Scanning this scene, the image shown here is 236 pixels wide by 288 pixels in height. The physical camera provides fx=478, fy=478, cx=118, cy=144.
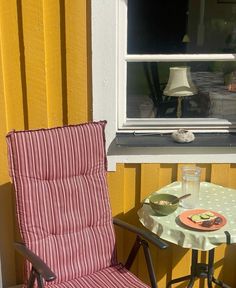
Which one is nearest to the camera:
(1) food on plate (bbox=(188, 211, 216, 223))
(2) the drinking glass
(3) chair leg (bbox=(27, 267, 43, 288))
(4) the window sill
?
(3) chair leg (bbox=(27, 267, 43, 288))

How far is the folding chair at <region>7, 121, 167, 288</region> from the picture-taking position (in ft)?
8.46

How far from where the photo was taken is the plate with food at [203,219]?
2.46 metres

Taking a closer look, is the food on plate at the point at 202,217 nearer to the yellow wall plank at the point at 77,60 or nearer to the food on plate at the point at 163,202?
the food on plate at the point at 163,202

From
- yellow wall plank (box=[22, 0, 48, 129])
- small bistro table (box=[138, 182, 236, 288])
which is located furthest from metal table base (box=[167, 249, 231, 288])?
yellow wall plank (box=[22, 0, 48, 129])

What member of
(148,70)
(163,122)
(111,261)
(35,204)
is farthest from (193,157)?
(35,204)

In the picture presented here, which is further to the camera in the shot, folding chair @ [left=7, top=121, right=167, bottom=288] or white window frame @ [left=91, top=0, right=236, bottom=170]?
white window frame @ [left=91, top=0, right=236, bottom=170]

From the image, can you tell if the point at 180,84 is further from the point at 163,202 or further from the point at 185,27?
the point at 163,202

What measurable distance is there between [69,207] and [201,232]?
0.76 m

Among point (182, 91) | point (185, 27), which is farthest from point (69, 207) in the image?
point (185, 27)

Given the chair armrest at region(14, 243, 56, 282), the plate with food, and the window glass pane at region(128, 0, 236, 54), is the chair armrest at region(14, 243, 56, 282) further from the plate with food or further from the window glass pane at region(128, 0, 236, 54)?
the window glass pane at region(128, 0, 236, 54)

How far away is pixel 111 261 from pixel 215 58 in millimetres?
1412

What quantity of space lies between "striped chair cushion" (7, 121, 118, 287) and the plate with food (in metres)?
0.48

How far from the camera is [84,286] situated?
2570mm

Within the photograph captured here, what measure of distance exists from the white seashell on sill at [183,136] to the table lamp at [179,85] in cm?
21
